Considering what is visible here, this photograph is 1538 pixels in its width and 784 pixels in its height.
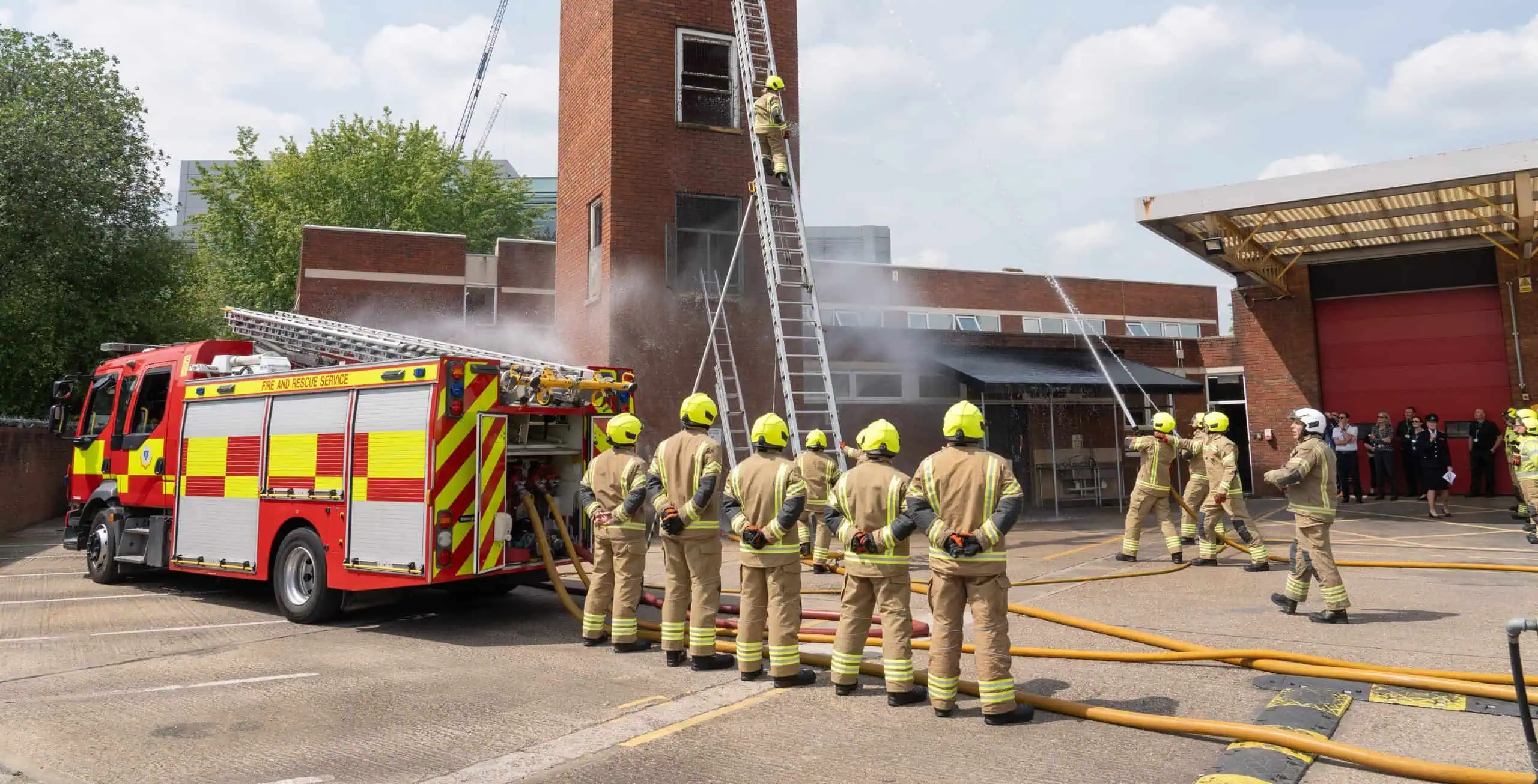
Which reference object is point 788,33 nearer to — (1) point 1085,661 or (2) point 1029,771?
(1) point 1085,661

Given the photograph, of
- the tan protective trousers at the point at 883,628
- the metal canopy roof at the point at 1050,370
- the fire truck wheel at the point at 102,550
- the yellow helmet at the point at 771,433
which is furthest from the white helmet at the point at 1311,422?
the fire truck wheel at the point at 102,550

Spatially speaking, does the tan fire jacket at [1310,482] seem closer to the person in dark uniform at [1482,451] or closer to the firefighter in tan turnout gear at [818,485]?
the firefighter in tan turnout gear at [818,485]

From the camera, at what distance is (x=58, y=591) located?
10.0 metres

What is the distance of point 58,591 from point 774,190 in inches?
395

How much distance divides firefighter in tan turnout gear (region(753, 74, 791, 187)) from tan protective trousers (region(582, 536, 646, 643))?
21.9 ft

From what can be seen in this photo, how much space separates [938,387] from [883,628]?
1226 cm

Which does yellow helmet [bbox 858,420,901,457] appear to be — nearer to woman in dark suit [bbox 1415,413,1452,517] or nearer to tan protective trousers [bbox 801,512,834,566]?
tan protective trousers [bbox 801,512,834,566]

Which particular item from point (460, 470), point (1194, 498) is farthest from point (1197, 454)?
point (460, 470)

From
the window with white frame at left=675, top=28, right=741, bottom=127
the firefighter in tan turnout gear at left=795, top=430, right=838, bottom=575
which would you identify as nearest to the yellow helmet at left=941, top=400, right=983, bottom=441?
the firefighter in tan turnout gear at left=795, top=430, right=838, bottom=575

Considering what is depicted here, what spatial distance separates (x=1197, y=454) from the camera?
1067 centimetres

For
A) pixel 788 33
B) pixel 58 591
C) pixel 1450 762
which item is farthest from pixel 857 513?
pixel 788 33

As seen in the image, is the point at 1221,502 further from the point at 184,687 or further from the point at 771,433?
the point at 184,687

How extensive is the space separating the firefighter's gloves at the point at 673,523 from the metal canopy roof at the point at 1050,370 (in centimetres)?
967

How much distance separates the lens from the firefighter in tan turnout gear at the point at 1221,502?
954cm
